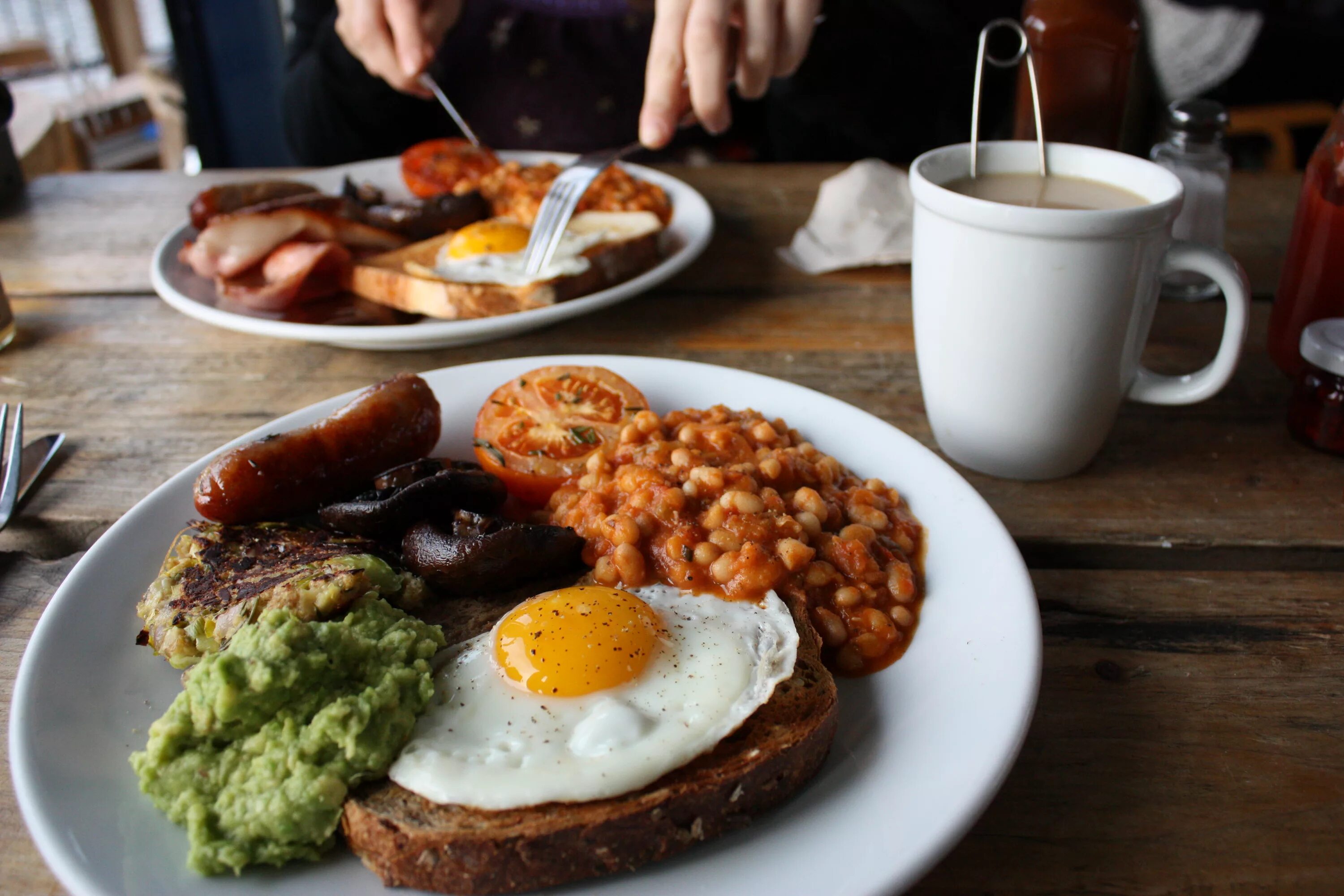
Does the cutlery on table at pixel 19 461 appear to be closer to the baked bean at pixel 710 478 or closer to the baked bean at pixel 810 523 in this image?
the baked bean at pixel 710 478

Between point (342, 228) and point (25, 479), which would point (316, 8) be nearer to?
point (342, 228)

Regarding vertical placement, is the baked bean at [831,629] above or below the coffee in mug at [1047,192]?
below

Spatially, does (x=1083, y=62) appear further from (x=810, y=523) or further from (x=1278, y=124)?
(x=1278, y=124)

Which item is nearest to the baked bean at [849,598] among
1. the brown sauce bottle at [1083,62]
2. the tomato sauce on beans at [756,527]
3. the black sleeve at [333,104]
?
the tomato sauce on beans at [756,527]

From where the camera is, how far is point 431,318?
235 cm

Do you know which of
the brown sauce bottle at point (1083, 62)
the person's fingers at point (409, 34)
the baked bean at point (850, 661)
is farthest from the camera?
the person's fingers at point (409, 34)

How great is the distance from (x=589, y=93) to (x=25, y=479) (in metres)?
2.90

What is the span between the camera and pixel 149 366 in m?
2.18

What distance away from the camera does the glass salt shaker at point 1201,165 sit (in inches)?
89.4

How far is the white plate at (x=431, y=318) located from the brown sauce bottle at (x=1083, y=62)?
96 centimetres

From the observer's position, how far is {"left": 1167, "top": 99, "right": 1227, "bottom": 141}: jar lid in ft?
7.43

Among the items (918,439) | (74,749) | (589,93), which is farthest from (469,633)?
(589,93)

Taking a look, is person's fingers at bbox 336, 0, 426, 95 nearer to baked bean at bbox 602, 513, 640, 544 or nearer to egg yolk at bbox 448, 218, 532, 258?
egg yolk at bbox 448, 218, 532, 258

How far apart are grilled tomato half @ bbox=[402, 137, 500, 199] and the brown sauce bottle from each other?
5.65 feet
